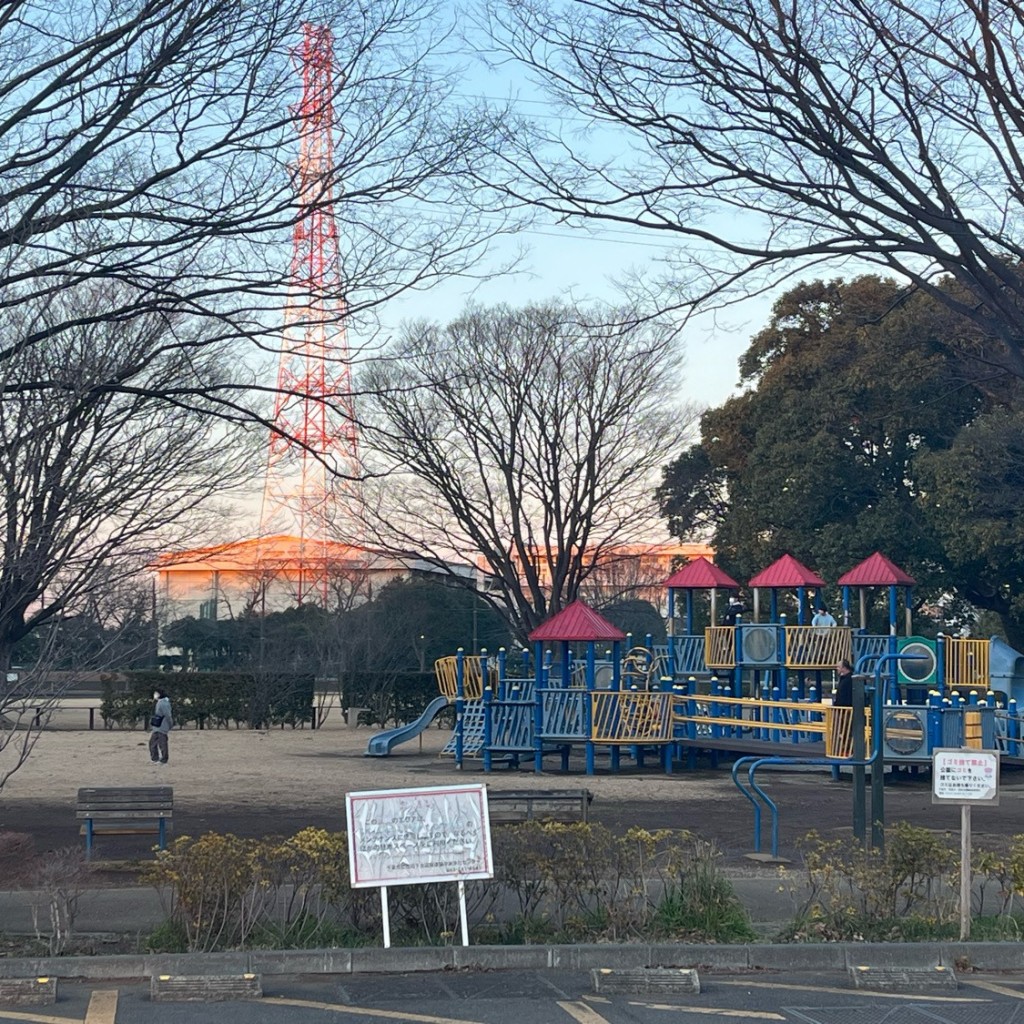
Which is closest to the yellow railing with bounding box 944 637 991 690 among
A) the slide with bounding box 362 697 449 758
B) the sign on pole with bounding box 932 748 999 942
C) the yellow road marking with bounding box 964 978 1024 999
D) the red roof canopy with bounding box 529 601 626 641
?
the red roof canopy with bounding box 529 601 626 641

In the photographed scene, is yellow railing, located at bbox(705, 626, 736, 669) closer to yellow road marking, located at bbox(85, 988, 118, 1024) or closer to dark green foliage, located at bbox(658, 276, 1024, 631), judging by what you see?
dark green foliage, located at bbox(658, 276, 1024, 631)

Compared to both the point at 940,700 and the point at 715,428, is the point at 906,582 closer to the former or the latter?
the point at 940,700

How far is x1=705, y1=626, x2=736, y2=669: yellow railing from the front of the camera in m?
26.9

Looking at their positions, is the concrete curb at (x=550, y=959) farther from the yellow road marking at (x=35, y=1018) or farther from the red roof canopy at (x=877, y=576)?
the red roof canopy at (x=877, y=576)

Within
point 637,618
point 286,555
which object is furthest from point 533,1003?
point 637,618

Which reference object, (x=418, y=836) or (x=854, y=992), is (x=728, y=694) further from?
(x=854, y=992)

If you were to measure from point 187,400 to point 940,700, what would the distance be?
1395 centimetres

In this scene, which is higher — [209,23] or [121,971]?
[209,23]

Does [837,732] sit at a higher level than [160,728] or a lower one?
higher

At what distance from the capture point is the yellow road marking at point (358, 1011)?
24.4 ft

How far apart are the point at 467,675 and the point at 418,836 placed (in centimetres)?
1832

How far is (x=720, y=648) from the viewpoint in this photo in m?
27.2

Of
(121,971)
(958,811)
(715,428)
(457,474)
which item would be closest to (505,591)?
(457,474)

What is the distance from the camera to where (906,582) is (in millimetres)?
26969
